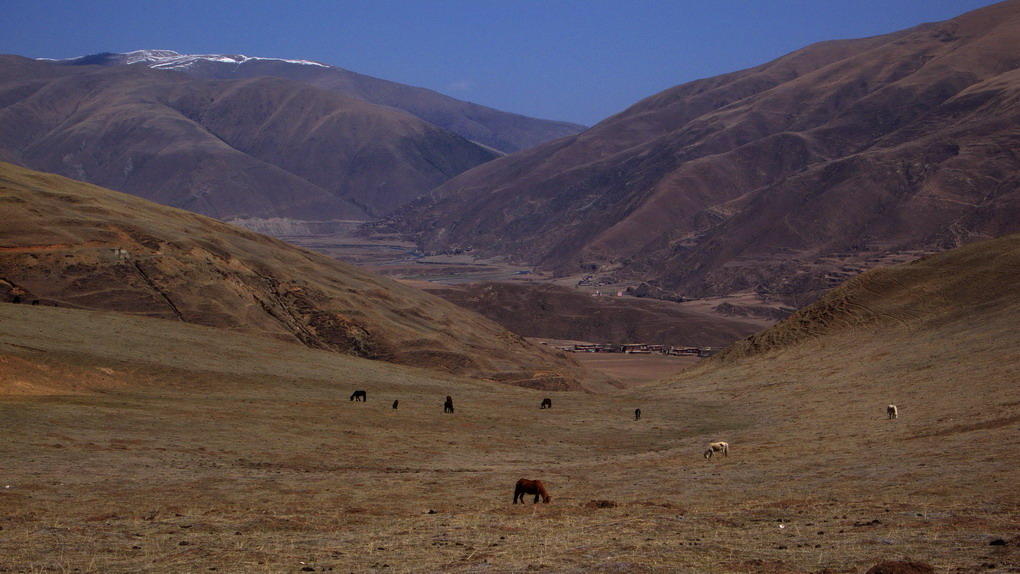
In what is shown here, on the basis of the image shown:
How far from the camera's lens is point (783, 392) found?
150 ft

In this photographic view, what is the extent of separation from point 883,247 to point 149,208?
110377 mm

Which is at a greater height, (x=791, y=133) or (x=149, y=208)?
(x=791, y=133)

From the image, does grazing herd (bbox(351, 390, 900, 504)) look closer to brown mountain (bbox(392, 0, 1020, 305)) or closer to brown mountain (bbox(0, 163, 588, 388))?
brown mountain (bbox(0, 163, 588, 388))

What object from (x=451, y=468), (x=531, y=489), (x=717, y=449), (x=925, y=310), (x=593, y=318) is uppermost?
(x=593, y=318)

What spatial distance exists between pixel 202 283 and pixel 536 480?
44337 millimetres

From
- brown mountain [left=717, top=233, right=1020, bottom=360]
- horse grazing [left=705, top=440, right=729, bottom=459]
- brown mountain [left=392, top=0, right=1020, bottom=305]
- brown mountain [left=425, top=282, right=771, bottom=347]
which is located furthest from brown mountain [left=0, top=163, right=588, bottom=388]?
brown mountain [left=392, top=0, right=1020, bottom=305]

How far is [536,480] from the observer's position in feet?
66.9

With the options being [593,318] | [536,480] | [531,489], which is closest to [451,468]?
[536,480]

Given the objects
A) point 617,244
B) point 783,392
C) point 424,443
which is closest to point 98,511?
point 424,443

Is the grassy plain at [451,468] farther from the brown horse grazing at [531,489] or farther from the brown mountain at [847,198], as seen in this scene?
the brown mountain at [847,198]

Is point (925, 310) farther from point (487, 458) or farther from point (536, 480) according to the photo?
point (536, 480)

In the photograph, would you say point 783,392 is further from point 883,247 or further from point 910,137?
point 910,137

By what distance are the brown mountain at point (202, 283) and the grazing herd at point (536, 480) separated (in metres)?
19.6

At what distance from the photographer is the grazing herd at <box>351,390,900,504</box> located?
19.9 meters
